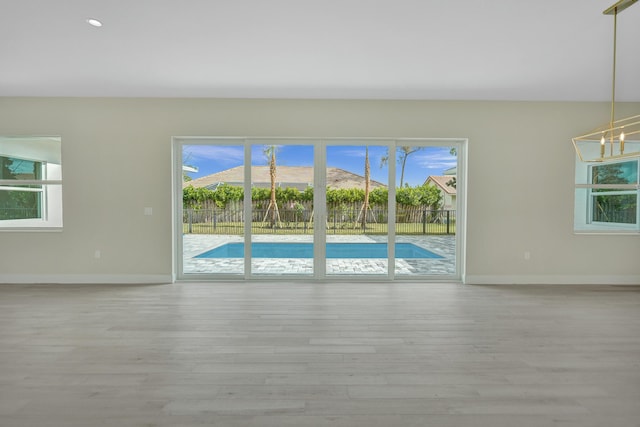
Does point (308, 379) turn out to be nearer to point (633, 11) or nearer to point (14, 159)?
point (633, 11)

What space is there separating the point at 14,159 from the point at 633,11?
7565mm

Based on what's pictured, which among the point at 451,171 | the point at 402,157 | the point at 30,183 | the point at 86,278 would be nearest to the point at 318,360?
the point at 402,157

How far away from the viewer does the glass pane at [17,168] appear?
17.2 ft

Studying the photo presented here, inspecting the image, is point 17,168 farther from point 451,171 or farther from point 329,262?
point 451,171

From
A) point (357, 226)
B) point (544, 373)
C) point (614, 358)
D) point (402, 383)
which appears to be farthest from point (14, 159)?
point (614, 358)

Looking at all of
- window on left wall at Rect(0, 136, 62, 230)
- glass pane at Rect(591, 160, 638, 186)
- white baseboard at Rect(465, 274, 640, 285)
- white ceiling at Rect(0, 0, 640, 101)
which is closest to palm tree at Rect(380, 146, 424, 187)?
white ceiling at Rect(0, 0, 640, 101)

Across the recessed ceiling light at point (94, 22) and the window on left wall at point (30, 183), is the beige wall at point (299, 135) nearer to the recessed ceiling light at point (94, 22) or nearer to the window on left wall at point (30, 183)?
the window on left wall at point (30, 183)

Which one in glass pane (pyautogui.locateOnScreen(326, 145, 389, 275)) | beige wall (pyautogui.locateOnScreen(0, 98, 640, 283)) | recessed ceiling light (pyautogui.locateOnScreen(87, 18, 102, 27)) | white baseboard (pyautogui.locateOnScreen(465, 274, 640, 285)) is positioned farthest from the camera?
glass pane (pyautogui.locateOnScreen(326, 145, 389, 275))

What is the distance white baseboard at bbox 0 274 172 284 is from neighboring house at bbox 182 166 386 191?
4.81ft

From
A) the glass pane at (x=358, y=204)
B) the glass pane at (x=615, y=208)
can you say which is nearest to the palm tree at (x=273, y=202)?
the glass pane at (x=358, y=204)

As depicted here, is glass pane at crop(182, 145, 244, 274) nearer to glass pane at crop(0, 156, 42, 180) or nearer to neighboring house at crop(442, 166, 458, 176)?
glass pane at crop(0, 156, 42, 180)

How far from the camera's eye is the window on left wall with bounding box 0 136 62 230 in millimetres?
5227

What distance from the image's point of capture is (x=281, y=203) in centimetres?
540

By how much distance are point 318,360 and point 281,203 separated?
3.00 m
